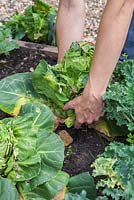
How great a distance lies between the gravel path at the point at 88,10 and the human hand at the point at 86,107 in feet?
5.72

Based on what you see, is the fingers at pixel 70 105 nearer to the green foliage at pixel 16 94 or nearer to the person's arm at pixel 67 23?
the green foliage at pixel 16 94

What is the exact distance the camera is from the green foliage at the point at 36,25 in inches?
139

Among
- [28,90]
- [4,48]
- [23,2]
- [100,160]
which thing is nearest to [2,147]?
[100,160]

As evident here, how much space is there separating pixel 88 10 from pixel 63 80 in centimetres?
206

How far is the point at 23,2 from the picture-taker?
15.9ft

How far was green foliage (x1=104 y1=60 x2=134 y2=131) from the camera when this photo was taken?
2.61 metres

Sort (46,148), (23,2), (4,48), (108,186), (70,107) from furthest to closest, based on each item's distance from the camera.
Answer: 1. (23,2)
2. (4,48)
3. (70,107)
4. (46,148)
5. (108,186)

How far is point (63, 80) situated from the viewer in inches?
110

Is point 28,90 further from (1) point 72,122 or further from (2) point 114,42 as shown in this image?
(2) point 114,42

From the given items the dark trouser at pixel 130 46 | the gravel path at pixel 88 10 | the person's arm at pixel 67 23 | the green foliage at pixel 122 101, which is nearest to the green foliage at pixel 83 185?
the green foliage at pixel 122 101

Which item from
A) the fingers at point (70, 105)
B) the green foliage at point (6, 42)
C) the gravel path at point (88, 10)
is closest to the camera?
the fingers at point (70, 105)

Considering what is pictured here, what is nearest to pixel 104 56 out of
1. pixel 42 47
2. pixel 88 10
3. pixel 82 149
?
pixel 82 149

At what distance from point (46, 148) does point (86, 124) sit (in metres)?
0.43

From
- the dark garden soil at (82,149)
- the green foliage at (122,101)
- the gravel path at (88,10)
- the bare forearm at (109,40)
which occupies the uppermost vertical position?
the bare forearm at (109,40)
